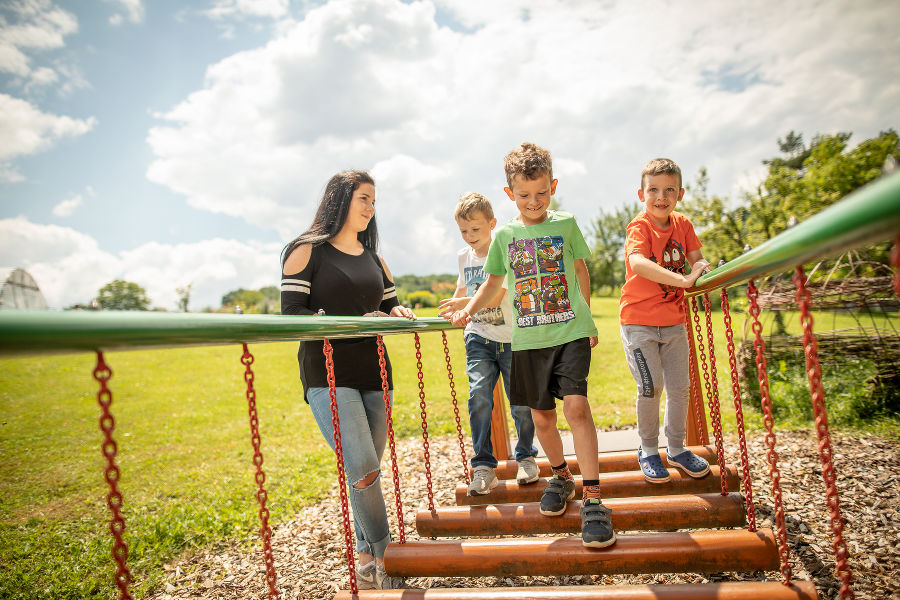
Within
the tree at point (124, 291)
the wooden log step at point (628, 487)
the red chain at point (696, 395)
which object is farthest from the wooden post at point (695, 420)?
the tree at point (124, 291)

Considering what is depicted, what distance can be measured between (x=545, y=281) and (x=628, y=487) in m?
1.43

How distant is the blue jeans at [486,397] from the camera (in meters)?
3.47

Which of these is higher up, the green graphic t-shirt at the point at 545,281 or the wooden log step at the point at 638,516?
the green graphic t-shirt at the point at 545,281

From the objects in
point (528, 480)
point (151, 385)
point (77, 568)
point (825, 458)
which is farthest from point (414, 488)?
point (151, 385)

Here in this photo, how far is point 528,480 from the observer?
3.11 metres

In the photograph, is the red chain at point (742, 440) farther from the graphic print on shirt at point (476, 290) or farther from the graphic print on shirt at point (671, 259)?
the graphic print on shirt at point (476, 290)

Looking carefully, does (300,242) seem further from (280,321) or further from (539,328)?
(539,328)

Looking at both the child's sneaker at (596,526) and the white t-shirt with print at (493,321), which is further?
the white t-shirt with print at (493,321)

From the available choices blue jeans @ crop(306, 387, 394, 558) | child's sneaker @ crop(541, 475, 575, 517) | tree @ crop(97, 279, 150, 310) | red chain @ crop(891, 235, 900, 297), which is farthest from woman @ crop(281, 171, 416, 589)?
tree @ crop(97, 279, 150, 310)

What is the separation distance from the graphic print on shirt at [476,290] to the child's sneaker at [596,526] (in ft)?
5.00


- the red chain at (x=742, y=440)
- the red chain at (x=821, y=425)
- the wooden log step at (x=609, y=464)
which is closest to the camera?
the red chain at (x=821, y=425)

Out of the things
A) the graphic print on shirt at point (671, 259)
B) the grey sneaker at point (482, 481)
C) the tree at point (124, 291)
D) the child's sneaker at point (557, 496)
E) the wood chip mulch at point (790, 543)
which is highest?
the tree at point (124, 291)

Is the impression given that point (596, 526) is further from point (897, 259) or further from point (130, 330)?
point (130, 330)

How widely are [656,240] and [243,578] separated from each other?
11.8ft
